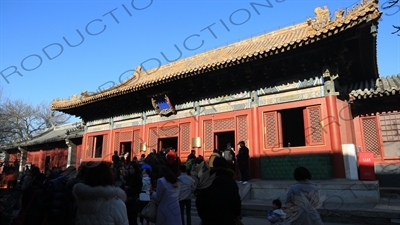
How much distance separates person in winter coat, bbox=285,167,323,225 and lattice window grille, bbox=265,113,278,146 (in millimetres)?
4942

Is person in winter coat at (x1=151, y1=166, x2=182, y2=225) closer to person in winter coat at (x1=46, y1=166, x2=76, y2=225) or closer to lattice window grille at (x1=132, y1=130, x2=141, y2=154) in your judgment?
person in winter coat at (x1=46, y1=166, x2=76, y2=225)

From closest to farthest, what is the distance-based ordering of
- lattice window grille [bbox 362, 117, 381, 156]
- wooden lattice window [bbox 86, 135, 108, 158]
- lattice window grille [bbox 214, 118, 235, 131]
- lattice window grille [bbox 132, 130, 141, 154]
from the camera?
lattice window grille [bbox 362, 117, 381, 156], lattice window grille [bbox 214, 118, 235, 131], lattice window grille [bbox 132, 130, 141, 154], wooden lattice window [bbox 86, 135, 108, 158]

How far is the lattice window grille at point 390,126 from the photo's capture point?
8398mm

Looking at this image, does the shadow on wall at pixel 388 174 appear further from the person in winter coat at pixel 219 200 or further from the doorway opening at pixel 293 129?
the person in winter coat at pixel 219 200

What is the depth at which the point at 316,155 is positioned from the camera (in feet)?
24.5

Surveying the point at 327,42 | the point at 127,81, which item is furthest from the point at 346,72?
the point at 127,81

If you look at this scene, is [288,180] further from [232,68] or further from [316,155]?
[232,68]

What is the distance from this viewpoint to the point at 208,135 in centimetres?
952

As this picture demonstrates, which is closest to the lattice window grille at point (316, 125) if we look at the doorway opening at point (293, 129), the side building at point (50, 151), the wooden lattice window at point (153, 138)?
the doorway opening at point (293, 129)

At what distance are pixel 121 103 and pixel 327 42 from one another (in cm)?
854

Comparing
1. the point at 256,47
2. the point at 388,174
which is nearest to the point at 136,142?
the point at 256,47

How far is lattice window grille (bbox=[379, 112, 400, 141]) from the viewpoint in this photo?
8.40m

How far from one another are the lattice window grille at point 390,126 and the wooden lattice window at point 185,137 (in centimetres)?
614

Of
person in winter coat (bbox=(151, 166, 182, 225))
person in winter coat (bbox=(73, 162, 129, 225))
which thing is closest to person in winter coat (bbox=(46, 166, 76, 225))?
person in winter coat (bbox=(73, 162, 129, 225))
